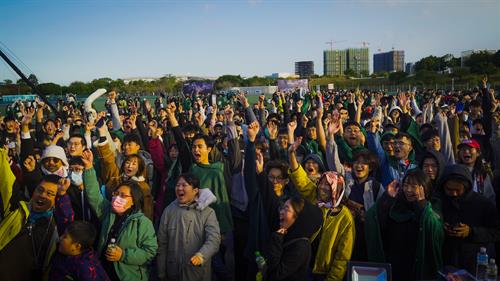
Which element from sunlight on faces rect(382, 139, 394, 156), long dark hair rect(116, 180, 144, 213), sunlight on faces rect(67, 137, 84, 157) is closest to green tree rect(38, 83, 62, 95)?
sunlight on faces rect(67, 137, 84, 157)

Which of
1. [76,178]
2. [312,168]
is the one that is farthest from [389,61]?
[76,178]

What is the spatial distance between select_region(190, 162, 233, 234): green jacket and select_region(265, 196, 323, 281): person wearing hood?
124cm

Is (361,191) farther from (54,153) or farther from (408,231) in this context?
(54,153)

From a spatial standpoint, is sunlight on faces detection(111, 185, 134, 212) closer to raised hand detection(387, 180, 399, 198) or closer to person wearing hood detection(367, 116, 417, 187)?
raised hand detection(387, 180, 399, 198)

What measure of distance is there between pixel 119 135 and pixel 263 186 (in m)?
4.50

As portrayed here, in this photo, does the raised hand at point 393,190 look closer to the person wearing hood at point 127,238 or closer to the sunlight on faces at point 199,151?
the sunlight on faces at point 199,151

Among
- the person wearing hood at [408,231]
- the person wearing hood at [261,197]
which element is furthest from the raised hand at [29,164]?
the person wearing hood at [408,231]

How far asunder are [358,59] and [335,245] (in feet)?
632

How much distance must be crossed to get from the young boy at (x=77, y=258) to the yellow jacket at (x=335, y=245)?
188 centimetres

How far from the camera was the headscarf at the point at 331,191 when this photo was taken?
3.51 meters

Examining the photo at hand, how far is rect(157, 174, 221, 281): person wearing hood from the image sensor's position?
3.47 meters

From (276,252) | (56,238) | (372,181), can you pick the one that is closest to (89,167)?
(56,238)

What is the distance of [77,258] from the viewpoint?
3053mm

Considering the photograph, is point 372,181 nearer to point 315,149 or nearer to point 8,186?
point 315,149
